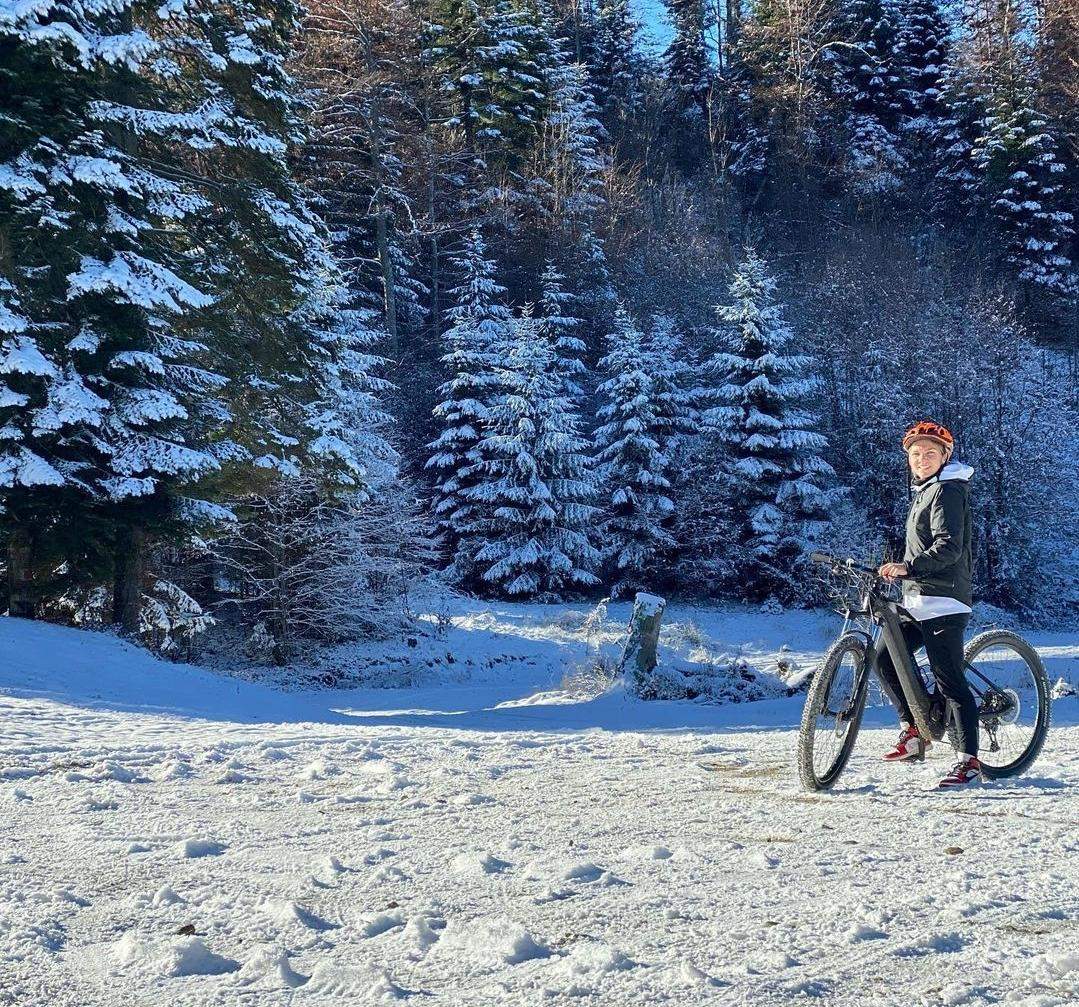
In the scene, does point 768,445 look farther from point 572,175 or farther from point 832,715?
point 832,715

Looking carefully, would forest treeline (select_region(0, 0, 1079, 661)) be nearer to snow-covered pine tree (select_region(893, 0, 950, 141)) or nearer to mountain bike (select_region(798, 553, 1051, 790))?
snow-covered pine tree (select_region(893, 0, 950, 141))

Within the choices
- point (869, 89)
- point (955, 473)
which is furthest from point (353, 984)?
point (869, 89)

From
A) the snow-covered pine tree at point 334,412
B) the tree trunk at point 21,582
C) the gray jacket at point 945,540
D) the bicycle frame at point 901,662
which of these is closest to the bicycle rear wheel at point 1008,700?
the bicycle frame at point 901,662

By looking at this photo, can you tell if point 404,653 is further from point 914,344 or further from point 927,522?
point 914,344

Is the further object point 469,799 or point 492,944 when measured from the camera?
point 469,799

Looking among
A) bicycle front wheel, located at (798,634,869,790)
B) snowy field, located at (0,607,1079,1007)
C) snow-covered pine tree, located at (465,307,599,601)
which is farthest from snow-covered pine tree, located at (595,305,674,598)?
bicycle front wheel, located at (798,634,869,790)

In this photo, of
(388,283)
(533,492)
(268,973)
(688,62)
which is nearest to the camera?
(268,973)

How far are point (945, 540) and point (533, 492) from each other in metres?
21.8

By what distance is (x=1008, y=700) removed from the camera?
5.41m

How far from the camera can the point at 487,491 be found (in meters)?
27.0

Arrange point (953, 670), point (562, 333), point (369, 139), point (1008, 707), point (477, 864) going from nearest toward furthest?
point (477, 864), point (953, 670), point (1008, 707), point (369, 139), point (562, 333)

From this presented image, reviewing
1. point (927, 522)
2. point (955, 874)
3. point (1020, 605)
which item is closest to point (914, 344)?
point (1020, 605)

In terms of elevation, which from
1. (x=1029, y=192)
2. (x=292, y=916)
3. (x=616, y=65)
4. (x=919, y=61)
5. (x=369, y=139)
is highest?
(x=616, y=65)

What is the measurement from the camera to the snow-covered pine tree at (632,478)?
91.9ft
